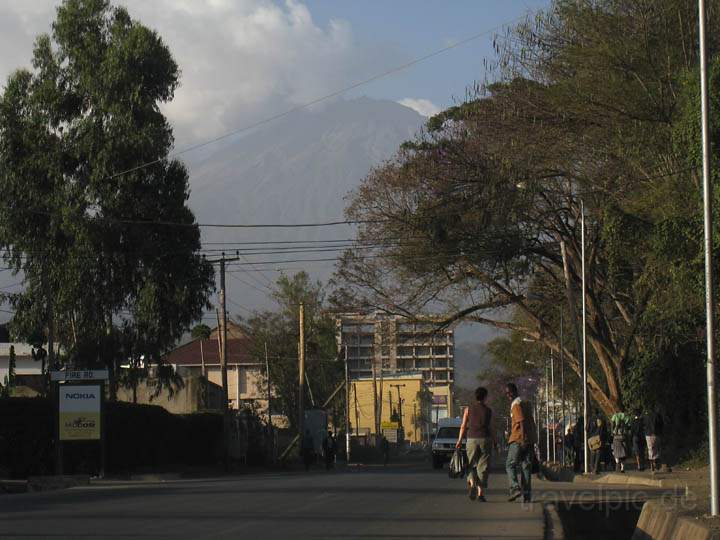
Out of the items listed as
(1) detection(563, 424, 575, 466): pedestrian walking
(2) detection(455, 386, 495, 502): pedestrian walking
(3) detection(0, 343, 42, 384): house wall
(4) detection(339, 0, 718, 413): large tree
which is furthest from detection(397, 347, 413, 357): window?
(3) detection(0, 343, 42, 384): house wall

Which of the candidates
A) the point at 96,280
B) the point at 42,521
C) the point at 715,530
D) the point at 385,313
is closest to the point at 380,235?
the point at 385,313

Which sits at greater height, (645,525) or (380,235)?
(380,235)

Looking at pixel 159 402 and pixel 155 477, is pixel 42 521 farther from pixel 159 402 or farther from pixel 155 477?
pixel 159 402

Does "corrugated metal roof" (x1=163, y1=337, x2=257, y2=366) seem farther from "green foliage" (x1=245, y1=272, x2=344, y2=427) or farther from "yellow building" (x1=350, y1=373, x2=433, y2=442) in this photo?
"green foliage" (x1=245, y1=272, x2=344, y2=427)

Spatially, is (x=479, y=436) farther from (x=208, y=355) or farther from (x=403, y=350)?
(x=208, y=355)

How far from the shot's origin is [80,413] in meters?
30.2

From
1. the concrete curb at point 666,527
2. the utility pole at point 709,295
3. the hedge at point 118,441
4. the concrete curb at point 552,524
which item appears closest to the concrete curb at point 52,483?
the hedge at point 118,441

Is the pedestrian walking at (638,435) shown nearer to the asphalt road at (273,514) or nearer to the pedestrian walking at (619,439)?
the pedestrian walking at (619,439)

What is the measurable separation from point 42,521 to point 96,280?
26658 millimetres

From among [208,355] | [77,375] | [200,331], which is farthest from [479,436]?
[208,355]

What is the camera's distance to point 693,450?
33.5m

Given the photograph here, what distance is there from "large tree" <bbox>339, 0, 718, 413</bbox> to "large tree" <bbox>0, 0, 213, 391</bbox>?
7253mm

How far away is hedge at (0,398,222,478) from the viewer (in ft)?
109

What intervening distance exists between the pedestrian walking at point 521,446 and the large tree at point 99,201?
25.5 m
